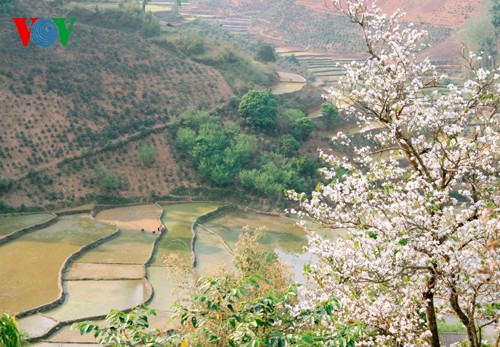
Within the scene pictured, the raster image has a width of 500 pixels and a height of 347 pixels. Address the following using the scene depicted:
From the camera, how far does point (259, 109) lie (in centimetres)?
5647

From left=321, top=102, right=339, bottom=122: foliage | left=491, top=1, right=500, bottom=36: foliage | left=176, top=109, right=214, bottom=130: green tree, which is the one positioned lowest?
left=176, top=109, right=214, bottom=130: green tree

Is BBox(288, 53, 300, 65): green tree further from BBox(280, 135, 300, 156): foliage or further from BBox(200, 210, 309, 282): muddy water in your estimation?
BBox(200, 210, 309, 282): muddy water

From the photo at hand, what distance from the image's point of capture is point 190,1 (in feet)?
352

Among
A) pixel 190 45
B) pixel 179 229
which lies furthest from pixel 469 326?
pixel 190 45

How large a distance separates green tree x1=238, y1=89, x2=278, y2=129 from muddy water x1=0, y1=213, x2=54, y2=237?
20403 millimetres

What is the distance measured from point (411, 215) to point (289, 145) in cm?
4176

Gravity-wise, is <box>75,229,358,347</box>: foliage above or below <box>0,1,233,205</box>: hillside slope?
below

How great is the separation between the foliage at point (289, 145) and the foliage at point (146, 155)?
10.7m

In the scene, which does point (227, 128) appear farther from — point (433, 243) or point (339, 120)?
point (433, 243)

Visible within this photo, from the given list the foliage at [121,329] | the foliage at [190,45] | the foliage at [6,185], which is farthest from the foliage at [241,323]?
the foliage at [190,45]

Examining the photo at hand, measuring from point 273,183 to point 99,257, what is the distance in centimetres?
1657

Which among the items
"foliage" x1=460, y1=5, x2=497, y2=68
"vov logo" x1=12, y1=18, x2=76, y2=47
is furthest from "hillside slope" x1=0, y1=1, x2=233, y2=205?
"foliage" x1=460, y1=5, x2=497, y2=68

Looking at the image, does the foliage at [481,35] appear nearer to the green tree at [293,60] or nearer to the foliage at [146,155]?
the green tree at [293,60]

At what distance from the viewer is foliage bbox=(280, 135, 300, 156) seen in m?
54.9
